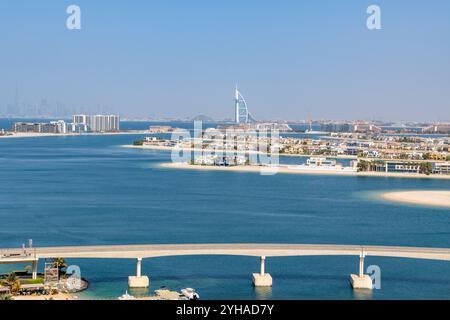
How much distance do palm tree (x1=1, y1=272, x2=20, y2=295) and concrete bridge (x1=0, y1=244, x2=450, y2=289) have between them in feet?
1.40

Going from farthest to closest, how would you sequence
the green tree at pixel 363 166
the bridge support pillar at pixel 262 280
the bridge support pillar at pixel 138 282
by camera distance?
1. the green tree at pixel 363 166
2. the bridge support pillar at pixel 262 280
3. the bridge support pillar at pixel 138 282

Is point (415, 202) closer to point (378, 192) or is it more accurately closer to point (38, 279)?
point (378, 192)

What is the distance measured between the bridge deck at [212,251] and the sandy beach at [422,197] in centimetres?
1000

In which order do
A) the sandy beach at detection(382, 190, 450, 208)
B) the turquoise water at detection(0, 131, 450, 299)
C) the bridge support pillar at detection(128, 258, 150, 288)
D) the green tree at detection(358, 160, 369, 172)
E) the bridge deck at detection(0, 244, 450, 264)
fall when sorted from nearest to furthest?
the bridge support pillar at detection(128, 258, 150, 288) → the bridge deck at detection(0, 244, 450, 264) → the turquoise water at detection(0, 131, 450, 299) → the sandy beach at detection(382, 190, 450, 208) → the green tree at detection(358, 160, 369, 172)

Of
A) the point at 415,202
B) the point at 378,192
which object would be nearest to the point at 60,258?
the point at 415,202

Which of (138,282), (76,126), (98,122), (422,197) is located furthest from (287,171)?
(98,122)

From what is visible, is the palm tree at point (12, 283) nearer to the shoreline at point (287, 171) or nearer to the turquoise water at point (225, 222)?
the turquoise water at point (225, 222)

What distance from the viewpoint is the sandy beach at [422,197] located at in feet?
65.7

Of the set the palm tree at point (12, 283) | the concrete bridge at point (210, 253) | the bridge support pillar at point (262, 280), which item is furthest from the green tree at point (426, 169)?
the palm tree at point (12, 283)

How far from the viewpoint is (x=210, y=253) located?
9.89 metres

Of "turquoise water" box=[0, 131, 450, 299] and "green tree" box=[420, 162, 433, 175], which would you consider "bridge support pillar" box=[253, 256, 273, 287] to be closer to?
"turquoise water" box=[0, 131, 450, 299]

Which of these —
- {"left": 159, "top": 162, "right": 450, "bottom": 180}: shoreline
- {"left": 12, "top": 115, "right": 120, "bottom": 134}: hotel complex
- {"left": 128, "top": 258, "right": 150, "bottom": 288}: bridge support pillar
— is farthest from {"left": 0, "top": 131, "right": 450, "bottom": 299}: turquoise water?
{"left": 12, "top": 115, "right": 120, "bottom": 134}: hotel complex

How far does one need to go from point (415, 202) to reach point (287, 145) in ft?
92.4

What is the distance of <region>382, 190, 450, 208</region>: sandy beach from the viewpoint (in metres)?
20.0
